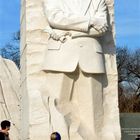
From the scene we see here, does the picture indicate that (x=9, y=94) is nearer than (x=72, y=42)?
No

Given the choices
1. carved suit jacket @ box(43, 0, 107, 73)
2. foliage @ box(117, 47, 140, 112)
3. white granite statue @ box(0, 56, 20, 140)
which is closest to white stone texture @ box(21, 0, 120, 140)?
carved suit jacket @ box(43, 0, 107, 73)

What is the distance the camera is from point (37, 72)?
340 inches

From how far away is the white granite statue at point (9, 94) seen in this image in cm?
1285

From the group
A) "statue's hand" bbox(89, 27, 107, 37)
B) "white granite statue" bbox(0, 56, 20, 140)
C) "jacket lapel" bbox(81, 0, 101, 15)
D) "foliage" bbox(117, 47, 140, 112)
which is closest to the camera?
"statue's hand" bbox(89, 27, 107, 37)

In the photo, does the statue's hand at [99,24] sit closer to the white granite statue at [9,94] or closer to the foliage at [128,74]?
the white granite statue at [9,94]

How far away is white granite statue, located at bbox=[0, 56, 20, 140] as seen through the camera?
12852 millimetres

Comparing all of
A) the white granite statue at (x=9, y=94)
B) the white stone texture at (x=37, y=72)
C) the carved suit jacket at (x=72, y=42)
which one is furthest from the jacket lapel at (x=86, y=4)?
the white granite statue at (x=9, y=94)

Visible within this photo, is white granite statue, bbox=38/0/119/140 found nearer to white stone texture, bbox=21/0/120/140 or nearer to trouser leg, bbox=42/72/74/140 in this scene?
trouser leg, bbox=42/72/74/140

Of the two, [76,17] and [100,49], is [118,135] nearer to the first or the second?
[100,49]

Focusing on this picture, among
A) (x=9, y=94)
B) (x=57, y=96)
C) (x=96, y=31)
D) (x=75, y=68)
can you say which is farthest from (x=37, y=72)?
(x=9, y=94)

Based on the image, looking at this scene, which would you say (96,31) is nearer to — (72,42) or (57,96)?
(72,42)

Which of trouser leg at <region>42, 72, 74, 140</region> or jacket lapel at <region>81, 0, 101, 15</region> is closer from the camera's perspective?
trouser leg at <region>42, 72, 74, 140</region>

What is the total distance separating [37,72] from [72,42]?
77cm

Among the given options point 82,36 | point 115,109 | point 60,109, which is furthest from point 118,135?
point 82,36
